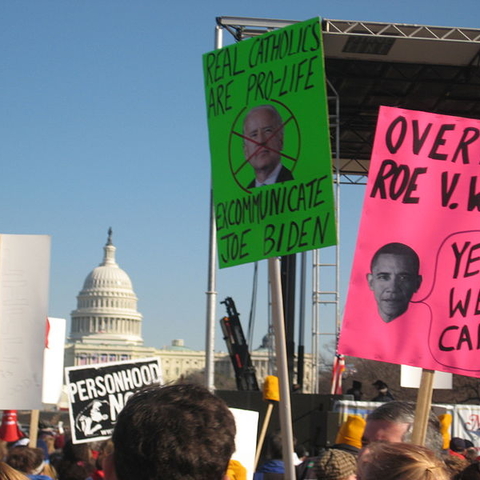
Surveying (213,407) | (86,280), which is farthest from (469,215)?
(86,280)

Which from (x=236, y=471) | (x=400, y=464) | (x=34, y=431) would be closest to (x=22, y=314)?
(x=34, y=431)

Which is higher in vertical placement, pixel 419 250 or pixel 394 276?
pixel 419 250

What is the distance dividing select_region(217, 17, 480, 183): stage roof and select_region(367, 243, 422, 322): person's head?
9.12 metres

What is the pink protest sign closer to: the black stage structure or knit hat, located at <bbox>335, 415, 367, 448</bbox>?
knit hat, located at <bbox>335, 415, 367, 448</bbox>

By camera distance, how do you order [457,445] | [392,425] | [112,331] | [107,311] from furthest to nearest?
[107,311] < [112,331] < [457,445] < [392,425]

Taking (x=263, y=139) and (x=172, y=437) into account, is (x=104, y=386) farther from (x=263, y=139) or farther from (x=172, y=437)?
(x=172, y=437)

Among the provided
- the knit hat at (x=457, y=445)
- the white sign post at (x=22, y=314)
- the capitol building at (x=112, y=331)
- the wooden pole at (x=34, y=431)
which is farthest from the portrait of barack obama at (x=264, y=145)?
the capitol building at (x=112, y=331)

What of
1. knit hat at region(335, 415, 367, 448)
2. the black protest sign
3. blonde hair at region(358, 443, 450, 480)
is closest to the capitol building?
the black protest sign

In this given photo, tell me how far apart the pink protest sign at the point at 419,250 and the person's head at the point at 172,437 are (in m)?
1.94

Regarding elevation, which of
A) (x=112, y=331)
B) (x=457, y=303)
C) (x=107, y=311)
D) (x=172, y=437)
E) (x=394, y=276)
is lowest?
(x=172, y=437)

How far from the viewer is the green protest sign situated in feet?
12.4

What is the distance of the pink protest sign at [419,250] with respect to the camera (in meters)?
3.71

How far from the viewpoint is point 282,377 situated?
3527mm

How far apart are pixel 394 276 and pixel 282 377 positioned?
25.4 inches
